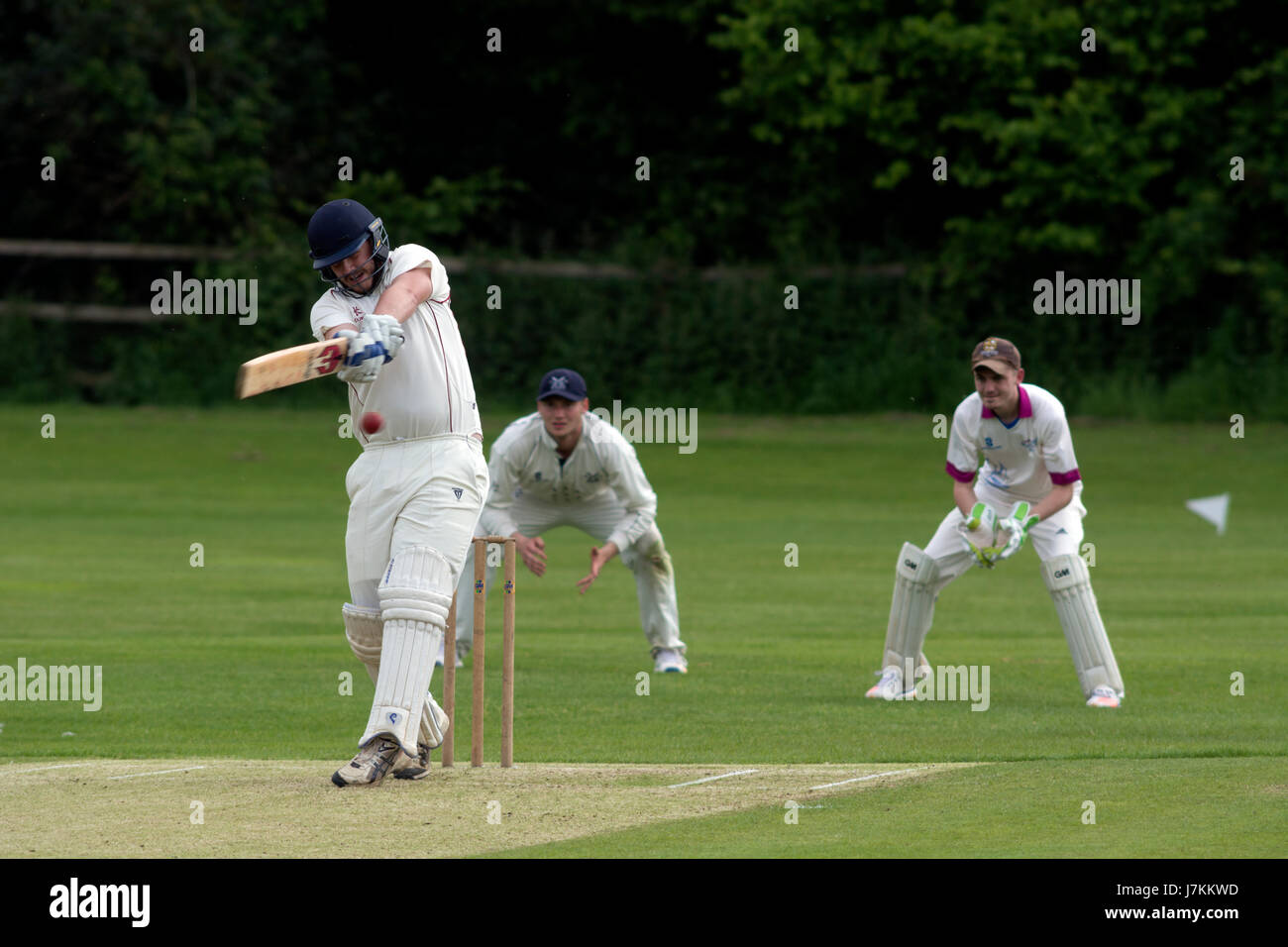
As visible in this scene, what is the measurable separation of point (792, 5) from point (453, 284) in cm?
681

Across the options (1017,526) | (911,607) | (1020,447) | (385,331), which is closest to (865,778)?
(385,331)

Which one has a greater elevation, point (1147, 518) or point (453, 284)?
point (453, 284)

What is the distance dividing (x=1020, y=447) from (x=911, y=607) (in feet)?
3.26

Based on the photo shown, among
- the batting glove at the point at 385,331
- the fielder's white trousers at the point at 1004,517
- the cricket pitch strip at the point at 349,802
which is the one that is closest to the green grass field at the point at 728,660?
the cricket pitch strip at the point at 349,802

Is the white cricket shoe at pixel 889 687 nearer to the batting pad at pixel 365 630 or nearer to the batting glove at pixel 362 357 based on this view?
the batting pad at pixel 365 630

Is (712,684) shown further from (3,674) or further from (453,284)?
(453,284)

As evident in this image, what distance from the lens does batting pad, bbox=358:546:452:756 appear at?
22.4 feet

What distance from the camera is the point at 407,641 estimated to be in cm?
683

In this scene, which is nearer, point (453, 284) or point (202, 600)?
point (202, 600)

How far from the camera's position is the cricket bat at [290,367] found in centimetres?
615

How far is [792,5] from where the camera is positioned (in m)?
31.3

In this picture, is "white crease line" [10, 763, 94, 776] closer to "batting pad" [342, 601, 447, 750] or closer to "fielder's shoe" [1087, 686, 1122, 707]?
"batting pad" [342, 601, 447, 750]

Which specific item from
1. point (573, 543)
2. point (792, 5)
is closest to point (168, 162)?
point (792, 5)

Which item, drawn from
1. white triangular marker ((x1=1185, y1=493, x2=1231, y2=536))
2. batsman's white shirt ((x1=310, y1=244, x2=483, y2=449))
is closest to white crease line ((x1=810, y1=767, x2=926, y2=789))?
batsman's white shirt ((x1=310, y1=244, x2=483, y2=449))
